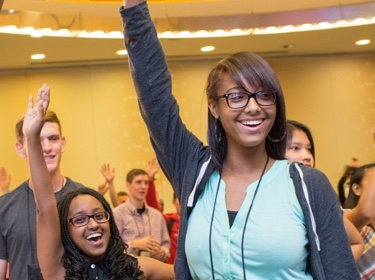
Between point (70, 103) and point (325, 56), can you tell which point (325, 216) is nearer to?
point (70, 103)

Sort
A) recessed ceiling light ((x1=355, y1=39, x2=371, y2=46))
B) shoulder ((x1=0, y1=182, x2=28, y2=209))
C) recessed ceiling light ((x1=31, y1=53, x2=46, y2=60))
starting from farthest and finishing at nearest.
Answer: recessed ceiling light ((x1=355, y1=39, x2=371, y2=46)), recessed ceiling light ((x1=31, y1=53, x2=46, y2=60)), shoulder ((x1=0, y1=182, x2=28, y2=209))

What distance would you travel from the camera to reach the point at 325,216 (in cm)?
188

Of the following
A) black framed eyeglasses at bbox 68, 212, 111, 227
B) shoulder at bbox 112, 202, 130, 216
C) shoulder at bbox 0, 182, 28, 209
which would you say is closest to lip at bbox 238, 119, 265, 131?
black framed eyeglasses at bbox 68, 212, 111, 227

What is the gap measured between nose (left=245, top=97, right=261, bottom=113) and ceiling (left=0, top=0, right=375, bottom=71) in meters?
6.14

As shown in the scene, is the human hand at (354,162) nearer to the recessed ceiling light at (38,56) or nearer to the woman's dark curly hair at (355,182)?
the recessed ceiling light at (38,56)

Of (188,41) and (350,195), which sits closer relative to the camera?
(350,195)

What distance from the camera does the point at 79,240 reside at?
2951 mm

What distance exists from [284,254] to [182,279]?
0.91ft

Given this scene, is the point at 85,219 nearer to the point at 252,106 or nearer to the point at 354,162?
the point at 252,106

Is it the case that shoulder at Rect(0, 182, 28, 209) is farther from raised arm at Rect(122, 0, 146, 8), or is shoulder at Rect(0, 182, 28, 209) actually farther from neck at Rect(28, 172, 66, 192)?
raised arm at Rect(122, 0, 146, 8)

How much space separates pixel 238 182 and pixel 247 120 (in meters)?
0.16

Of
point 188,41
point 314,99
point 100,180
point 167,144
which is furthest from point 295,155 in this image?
point 314,99

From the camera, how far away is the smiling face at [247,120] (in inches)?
76.0

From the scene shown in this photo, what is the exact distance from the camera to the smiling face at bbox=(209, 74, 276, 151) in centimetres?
193
